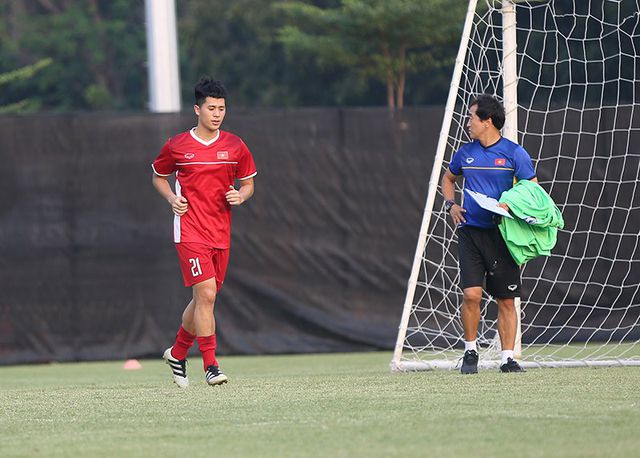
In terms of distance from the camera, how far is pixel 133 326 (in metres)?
13.1

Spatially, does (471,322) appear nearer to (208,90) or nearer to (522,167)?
(522,167)

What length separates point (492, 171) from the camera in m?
8.45

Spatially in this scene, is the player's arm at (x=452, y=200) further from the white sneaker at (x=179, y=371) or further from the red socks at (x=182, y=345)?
the white sneaker at (x=179, y=371)

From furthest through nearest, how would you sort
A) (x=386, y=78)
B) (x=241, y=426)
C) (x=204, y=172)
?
1. (x=386, y=78)
2. (x=204, y=172)
3. (x=241, y=426)

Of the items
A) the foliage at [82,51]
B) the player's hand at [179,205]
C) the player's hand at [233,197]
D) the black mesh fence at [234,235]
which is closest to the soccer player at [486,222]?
the player's hand at [233,197]

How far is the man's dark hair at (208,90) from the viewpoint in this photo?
8.23m

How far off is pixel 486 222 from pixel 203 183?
6.37 ft

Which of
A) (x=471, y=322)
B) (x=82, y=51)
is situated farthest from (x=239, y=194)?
(x=82, y=51)

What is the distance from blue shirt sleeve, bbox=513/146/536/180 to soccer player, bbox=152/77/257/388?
1.83 metres

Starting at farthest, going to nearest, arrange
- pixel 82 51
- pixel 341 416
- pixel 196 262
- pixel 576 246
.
A: pixel 82 51, pixel 576 246, pixel 196 262, pixel 341 416

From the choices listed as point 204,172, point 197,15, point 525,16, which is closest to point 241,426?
point 204,172

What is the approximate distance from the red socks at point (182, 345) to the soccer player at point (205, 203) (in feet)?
0.08

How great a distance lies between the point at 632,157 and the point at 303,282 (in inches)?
142

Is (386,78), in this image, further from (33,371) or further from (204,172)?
(204,172)
